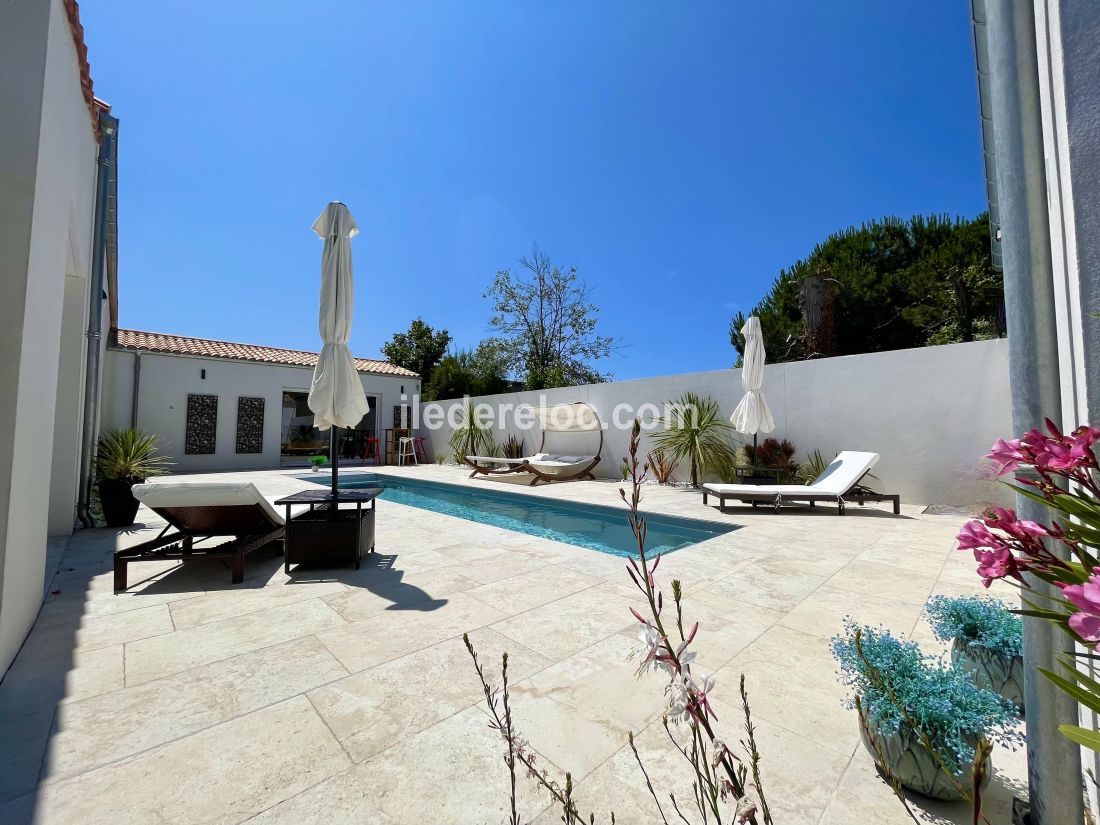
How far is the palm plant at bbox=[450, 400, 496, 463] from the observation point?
44.3 ft

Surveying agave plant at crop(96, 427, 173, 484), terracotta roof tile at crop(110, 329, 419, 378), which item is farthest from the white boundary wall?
terracotta roof tile at crop(110, 329, 419, 378)

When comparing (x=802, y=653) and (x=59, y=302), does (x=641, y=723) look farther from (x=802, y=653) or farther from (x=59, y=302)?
(x=59, y=302)

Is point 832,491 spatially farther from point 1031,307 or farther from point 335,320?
point 335,320

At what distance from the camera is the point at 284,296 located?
663 inches

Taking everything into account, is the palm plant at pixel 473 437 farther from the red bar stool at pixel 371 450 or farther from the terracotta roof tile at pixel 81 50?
the terracotta roof tile at pixel 81 50

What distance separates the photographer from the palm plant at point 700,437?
869 centimetres

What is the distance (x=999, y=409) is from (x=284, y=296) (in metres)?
19.7

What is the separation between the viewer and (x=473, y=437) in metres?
13.5

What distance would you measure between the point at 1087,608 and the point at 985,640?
6.69ft

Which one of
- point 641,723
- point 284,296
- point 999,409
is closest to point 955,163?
point 999,409

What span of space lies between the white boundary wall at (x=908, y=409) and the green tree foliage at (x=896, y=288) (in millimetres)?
7682

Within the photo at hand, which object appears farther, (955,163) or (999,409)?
(955,163)

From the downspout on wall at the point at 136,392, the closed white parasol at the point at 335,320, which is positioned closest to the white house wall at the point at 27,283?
the closed white parasol at the point at 335,320

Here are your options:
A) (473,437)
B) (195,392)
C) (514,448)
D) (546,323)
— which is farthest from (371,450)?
(546,323)
